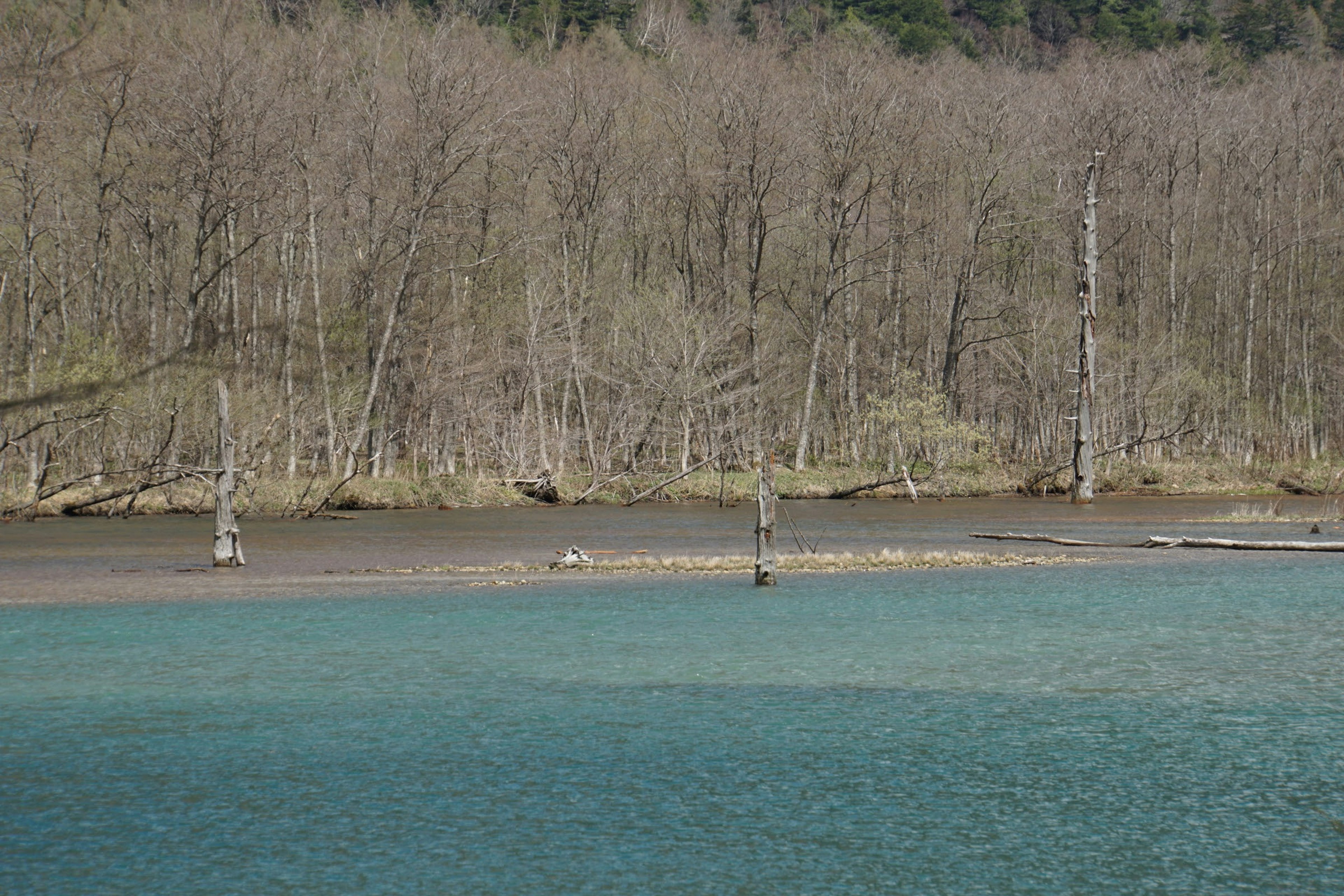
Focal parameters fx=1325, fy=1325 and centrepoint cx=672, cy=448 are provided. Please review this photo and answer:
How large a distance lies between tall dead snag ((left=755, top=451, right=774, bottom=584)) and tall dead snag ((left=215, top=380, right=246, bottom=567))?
10945 mm

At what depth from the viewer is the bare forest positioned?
46094 mm

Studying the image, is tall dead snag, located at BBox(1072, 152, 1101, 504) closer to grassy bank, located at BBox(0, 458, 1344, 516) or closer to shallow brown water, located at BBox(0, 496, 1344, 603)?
shallow brown water, located at BBox(0, 496, 1344, 603)

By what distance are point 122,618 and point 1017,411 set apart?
47346 millimetres

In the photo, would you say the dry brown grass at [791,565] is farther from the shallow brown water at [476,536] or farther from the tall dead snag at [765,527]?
the tall dead snag at [765,527]

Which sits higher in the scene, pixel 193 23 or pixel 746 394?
pixel 193 23

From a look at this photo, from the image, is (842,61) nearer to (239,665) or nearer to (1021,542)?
(1021,542)

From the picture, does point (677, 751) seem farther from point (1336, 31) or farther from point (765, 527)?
point (1336, 31)

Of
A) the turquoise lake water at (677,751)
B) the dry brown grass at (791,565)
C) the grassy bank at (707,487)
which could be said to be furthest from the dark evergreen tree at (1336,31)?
the turquoise lake water at (677,751)

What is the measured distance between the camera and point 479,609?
22016 mm

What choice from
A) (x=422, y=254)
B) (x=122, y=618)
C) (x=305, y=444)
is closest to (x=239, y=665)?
(x=122, y=618)

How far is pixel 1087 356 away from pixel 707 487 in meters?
14.4

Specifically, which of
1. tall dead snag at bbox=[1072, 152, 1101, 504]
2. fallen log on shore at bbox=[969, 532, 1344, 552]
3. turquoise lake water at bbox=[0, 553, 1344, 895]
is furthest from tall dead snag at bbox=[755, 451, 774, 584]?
tall dead snag at bbox=[1072, 152, 1101, 504]

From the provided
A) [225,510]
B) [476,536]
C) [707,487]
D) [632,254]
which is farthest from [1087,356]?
[225,510]

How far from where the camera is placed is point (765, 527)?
80.5 feet
